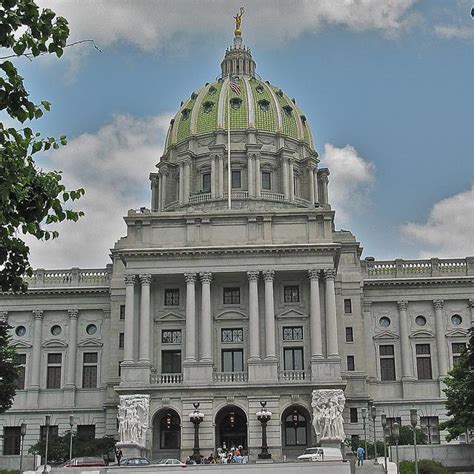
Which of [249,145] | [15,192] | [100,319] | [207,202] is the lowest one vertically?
[15,192]

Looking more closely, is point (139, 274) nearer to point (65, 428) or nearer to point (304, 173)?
point (65, 428)

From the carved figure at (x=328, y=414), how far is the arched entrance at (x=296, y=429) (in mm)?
3140

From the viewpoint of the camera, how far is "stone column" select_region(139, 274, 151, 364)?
7194 centimetres

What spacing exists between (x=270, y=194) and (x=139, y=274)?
28.4 metres

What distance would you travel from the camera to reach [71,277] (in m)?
89.4

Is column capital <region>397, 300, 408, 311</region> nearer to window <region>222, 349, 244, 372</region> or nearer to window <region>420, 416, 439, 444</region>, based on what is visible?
window <region>420, 416, 439, 444</region>

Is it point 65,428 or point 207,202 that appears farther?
point 207,202

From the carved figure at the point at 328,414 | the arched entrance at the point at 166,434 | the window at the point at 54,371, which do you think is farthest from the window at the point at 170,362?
the window at the point at 54,371

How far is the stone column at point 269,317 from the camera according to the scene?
7138 centimetres

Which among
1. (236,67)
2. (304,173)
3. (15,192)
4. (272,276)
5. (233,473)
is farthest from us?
(236,67)

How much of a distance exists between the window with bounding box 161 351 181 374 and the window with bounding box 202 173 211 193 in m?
28.7

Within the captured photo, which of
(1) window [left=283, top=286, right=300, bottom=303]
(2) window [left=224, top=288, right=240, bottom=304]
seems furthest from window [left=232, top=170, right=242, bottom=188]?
(1) window [left=283, top=286, right=300, bottom=303]

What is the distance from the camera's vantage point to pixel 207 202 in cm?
9662

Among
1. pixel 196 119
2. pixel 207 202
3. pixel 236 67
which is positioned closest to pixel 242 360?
pixel 207 202
